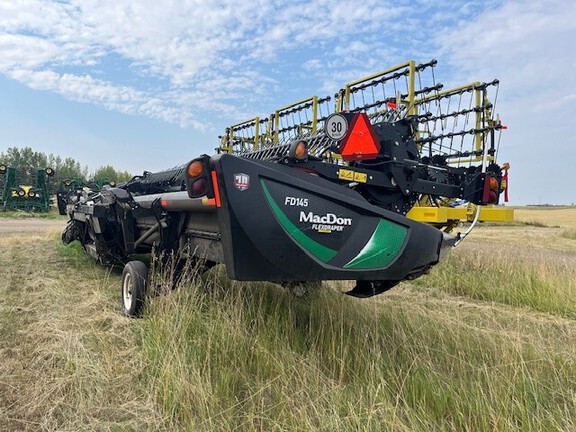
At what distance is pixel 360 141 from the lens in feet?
12.1

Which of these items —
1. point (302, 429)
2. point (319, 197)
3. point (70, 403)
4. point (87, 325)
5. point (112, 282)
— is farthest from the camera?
point (112, 282)

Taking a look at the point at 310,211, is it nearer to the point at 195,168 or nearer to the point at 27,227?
the point at 195,168

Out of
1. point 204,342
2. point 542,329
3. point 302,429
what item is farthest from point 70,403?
point 542,329

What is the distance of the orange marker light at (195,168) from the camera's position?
252 cm

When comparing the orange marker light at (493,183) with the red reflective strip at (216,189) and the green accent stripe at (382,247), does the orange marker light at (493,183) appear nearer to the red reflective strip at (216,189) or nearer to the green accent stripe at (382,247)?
the green accent stripe at (382,247)

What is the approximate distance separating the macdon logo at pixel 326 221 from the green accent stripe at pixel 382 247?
200mm

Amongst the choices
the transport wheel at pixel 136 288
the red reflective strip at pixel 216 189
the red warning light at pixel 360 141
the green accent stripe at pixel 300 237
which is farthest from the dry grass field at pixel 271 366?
the red warning light at pixel 360 141

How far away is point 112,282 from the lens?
5594mm

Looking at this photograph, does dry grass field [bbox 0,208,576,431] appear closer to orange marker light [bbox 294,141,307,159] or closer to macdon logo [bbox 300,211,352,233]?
macdon logo [bbox 300,211,352,233]

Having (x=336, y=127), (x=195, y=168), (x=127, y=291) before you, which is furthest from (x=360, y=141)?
(x=127, y=291)

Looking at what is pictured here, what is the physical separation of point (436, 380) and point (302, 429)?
1032 millimetres

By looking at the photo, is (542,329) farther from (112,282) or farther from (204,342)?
(112,282)

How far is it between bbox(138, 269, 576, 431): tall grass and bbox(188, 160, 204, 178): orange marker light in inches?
43.1

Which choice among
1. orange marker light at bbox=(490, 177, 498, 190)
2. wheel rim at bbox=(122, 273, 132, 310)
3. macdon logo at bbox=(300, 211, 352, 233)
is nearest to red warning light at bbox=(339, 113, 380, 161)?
macdon logo at bbox=(300, 211, 352, 233)
